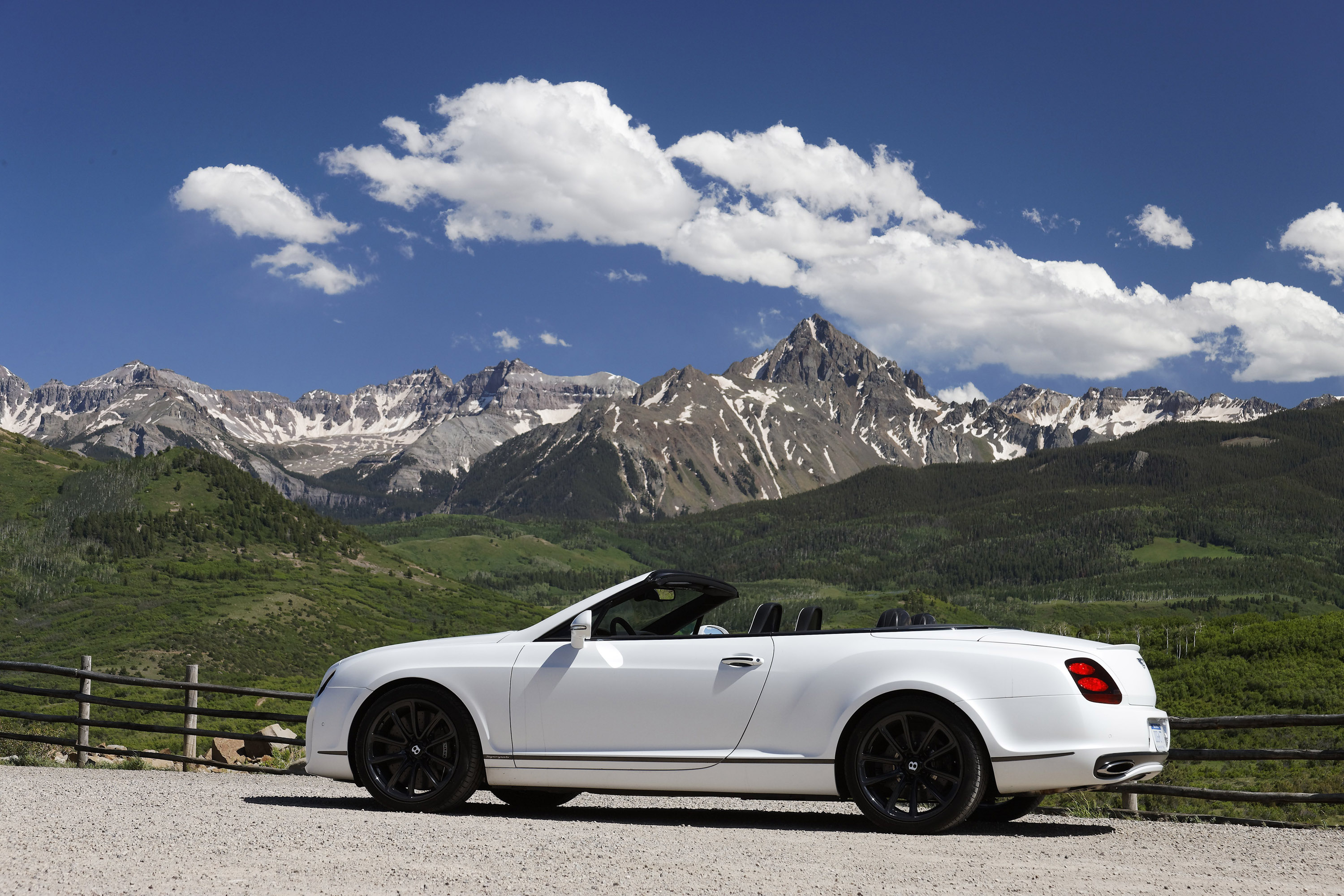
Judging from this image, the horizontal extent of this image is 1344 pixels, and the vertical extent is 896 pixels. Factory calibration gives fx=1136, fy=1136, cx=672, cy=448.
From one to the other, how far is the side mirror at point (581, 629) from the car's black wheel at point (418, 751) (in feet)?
3.22

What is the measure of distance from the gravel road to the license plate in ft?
2.14

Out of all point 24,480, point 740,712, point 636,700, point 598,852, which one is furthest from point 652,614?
point 24,480

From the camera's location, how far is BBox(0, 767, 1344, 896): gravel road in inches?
227

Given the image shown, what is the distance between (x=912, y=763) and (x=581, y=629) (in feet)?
8.13

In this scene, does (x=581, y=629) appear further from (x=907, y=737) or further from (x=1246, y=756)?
(x=1246, y=756)

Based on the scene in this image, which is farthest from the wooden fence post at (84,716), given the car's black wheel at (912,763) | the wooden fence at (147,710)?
the car's black wheel at (912,763)

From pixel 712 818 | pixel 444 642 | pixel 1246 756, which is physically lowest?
pixel 712 818

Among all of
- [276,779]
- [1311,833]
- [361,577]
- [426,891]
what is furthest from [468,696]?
[361,577]

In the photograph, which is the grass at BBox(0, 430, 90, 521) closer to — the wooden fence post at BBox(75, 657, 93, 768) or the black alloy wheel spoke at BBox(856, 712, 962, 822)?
the wooden fence post at BBox(75, 657, 93, 768)

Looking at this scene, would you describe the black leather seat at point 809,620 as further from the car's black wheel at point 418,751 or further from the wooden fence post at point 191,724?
the wooden fence post at point 191,724

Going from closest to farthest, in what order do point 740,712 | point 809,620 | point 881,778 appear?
1. point 881,778
2. point 740,712
3. point 809,620

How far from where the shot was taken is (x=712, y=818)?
8625 millimetres

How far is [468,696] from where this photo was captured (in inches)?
328

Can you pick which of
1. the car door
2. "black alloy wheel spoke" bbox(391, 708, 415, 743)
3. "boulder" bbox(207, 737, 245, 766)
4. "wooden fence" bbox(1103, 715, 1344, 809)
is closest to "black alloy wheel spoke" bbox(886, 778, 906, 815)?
the car door
